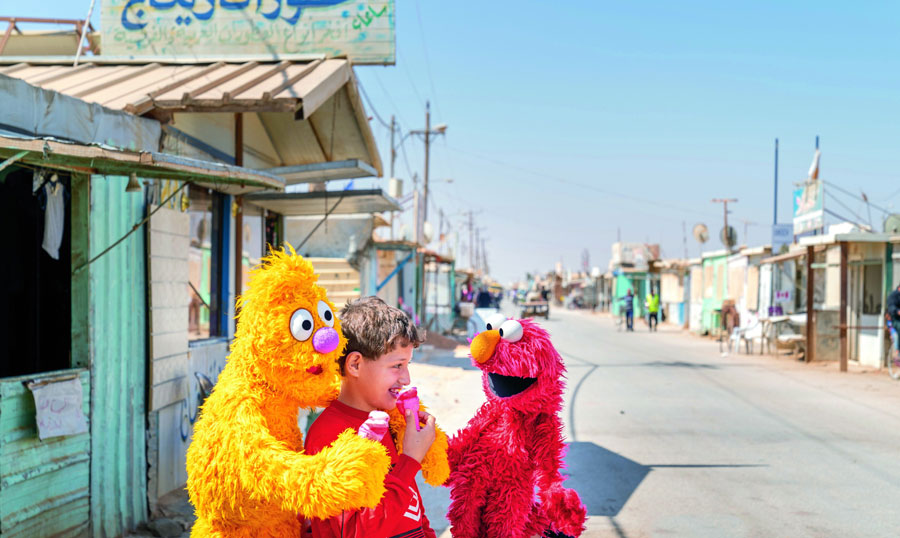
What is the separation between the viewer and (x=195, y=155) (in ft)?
21.2

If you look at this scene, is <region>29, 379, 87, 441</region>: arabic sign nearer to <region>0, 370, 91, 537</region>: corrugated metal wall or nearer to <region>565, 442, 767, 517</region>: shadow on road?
<region>0, 370, 91, 537</region>: corrugated metal wall

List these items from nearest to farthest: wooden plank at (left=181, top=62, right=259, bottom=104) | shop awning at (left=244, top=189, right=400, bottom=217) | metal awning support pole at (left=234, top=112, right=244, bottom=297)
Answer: wooden plank at (left=181, top=62, right=259, bottom=104) → metal awning support pole at (left=234, top=112, right=244, bottom=297) → shop awning at (left=244, top=189, right=400, bottom=217)

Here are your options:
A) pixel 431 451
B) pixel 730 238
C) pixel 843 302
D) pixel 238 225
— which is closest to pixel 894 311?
pixel 843 302

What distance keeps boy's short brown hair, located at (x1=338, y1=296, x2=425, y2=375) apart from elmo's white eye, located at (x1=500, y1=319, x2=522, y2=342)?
2.73 feet

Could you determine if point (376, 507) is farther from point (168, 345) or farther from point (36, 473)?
point (168, 345)

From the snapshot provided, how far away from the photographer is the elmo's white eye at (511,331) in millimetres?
3002

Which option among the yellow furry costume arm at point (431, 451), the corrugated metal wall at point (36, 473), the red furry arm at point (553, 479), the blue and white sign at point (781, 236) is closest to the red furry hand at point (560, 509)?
the red furry arm at point (553, 479)

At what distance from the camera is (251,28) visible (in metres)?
7.69

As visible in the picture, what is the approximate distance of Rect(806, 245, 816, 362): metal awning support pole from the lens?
48.7 ft

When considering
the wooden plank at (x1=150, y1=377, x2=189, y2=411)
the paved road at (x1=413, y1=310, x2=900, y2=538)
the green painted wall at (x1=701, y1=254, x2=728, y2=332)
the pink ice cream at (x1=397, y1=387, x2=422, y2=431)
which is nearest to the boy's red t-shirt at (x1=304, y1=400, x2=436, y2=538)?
the pink ice cream at (x1=397, y1=387, x2=422, y2=431)

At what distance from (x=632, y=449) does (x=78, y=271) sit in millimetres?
5613

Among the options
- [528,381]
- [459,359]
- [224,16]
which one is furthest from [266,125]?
[459,359]

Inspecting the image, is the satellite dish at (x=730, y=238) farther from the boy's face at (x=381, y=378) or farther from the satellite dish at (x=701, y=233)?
the boy's face at (x=381, y=378)

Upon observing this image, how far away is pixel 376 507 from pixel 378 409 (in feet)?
1.03
